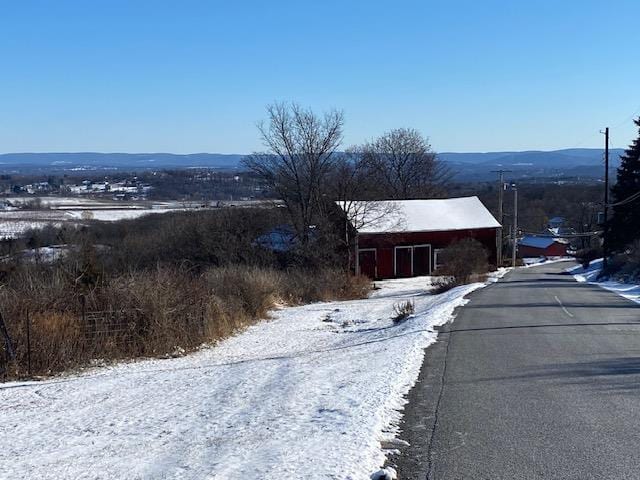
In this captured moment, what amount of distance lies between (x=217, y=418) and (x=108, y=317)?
8.79m

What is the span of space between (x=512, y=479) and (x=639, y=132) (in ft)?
165

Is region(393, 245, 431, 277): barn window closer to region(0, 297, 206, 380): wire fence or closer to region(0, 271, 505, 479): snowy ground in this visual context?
region(0, 297, 206, 380): wire fence

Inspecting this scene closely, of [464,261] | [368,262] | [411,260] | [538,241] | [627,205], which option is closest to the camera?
[464,261]

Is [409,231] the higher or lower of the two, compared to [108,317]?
lower

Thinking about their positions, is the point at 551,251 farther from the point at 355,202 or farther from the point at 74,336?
the point at 74,336

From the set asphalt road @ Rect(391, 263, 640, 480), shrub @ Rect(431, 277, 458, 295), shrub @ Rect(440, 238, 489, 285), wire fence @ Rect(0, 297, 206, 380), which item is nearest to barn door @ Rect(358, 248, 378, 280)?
shrub @ Rect(440, 238, 489, 285)

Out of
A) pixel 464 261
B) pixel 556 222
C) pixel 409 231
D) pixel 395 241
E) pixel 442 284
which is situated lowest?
pixel 556 222

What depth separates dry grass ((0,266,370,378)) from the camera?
13891 millimetres

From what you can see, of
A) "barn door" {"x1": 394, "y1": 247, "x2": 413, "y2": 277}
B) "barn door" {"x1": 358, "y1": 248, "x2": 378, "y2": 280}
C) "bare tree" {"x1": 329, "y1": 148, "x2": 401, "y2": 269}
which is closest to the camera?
"bare tree" {"x1": 329, "y1": 148, "x2": 401, "y2": 269}

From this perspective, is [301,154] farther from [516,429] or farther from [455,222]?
[516,429]

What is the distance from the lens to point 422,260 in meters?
57.4

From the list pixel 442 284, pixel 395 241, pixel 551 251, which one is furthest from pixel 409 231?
pixel 551 251

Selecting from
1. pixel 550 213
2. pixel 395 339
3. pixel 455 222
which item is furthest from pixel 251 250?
pixel 550 213

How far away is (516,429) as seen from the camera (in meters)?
7.13
